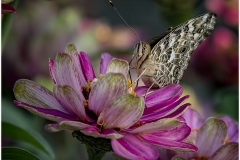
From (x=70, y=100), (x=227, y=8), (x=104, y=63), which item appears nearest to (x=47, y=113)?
(x=70, y=100)

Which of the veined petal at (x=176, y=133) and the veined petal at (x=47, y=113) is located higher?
the veined petal at (x=47, y=113)

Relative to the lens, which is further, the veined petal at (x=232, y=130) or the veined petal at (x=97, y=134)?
the veined petal at (x=232, y=130)

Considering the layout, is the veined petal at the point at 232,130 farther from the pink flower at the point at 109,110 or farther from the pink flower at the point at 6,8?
the pink flower at the point at 6,8

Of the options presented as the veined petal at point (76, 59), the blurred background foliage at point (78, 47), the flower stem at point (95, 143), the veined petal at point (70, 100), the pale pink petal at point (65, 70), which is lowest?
the flower stem at point (95, 143)

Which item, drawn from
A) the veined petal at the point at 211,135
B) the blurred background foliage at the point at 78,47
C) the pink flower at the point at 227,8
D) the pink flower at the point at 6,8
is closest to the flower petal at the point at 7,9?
the pink flower at the point at 6,8

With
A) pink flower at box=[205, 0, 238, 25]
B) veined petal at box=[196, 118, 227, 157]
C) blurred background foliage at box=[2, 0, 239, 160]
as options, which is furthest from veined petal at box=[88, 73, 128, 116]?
pink flower at box=[205, 0, 238, 25]

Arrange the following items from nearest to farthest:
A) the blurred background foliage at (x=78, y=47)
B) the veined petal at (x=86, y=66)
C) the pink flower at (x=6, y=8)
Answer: the pink flower at (x=6, y=8)
the veined petal at (x=86, y=66)
the blurred background foliage at (x=78, y=47)
